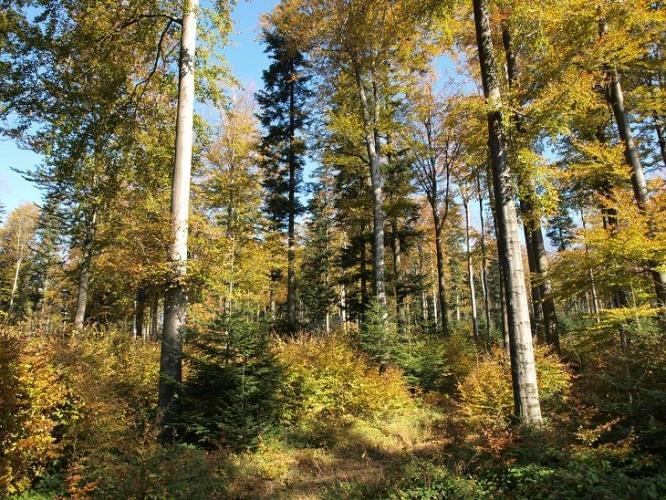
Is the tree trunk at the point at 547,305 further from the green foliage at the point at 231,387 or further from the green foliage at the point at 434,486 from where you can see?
the green foliage at the point at 231,387

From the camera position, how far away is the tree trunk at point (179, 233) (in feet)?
24.3

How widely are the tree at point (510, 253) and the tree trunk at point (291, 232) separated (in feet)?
40.0

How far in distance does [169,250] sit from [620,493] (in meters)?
7.22

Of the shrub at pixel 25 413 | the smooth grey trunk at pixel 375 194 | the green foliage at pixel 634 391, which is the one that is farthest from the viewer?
the smooth grey trunk at pixel 375 194

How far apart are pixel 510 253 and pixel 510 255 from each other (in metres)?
0.03

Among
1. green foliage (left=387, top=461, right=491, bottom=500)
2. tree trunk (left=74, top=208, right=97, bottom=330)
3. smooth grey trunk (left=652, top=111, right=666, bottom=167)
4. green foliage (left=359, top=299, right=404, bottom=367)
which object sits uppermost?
smooth grey trunk (left=652, top=111, right=666, bottom=167)

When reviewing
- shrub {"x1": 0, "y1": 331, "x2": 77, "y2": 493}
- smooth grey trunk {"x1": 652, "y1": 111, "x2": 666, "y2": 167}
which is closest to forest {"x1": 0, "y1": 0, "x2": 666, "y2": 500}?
shrub {"x1": 0, "y1": 331, "x2": 77, "y2": 493}

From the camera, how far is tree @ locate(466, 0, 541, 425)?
242 inches

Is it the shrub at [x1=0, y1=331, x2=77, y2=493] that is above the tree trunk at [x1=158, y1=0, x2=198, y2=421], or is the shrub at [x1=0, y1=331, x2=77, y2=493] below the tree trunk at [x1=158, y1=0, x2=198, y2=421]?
below

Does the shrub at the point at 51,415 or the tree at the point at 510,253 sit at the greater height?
the tree at the point at 510,253

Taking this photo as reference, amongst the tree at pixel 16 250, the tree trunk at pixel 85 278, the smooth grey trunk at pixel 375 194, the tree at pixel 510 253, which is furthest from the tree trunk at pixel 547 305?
the tree at pixel 16 250

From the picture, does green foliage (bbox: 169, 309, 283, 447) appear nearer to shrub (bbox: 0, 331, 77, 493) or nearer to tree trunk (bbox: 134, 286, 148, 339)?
tree trunk (bbox: 134, 286, 148, 339)

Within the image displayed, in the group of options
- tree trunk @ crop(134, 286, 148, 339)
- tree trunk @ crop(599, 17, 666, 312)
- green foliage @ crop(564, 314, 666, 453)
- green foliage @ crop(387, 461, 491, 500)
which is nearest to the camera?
green foliage @ crop(387, 461, 491, 500)

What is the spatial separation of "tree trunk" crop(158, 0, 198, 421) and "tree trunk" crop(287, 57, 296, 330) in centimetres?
1014
